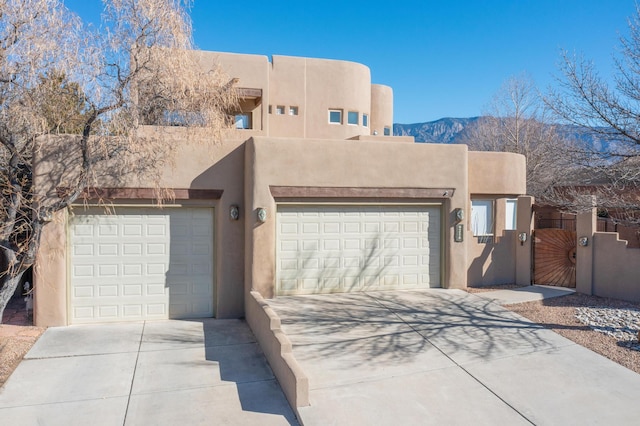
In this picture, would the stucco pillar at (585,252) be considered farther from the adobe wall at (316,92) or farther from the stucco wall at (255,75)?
the adobe wall at (316,92)

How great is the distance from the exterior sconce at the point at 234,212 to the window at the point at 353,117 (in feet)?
47.7

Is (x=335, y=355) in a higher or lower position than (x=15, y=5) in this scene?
lower

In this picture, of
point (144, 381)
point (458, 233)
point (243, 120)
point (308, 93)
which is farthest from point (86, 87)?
point (308, 93)

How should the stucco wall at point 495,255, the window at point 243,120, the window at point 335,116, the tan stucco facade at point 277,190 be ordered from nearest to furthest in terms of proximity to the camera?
the tan stucco facade at point 277,190, the stucco wall at point 495,255, the window at point 243,120, the window at point 335,116

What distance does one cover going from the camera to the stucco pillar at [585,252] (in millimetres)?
11797

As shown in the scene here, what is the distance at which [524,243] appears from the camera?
13.2 meters

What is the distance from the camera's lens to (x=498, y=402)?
20.7ft

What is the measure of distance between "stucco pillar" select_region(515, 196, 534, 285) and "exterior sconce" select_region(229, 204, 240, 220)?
787 cm

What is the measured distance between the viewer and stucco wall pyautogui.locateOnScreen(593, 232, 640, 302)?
1102 centimetres

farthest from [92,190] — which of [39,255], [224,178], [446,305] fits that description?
[446,305]

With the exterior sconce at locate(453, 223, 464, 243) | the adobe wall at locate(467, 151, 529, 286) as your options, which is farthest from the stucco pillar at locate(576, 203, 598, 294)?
the exterior sconce at locate(453, 223, 464, 243)

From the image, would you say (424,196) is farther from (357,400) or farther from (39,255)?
(39,255)

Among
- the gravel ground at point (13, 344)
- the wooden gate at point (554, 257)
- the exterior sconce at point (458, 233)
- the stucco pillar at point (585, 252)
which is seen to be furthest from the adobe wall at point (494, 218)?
the gravel ground at point (13, 344)

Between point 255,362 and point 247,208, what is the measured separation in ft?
12.6
